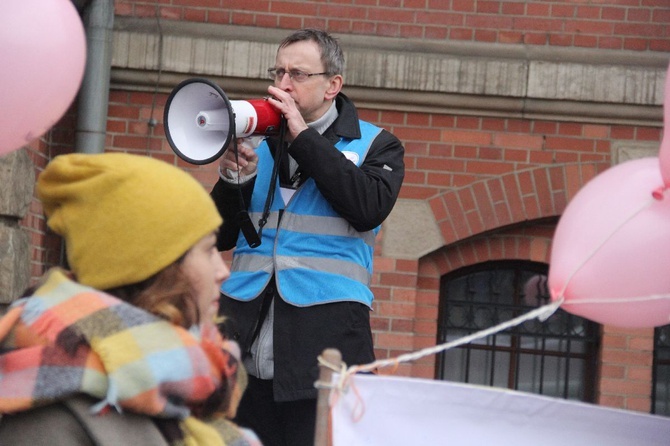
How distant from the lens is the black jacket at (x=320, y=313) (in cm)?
340

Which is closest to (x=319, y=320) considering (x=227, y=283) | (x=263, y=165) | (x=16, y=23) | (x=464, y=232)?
(x=227, y=283)

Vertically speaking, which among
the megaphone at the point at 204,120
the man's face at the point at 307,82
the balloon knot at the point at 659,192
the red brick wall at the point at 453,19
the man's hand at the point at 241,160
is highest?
the red brick wall at the point at 453,19

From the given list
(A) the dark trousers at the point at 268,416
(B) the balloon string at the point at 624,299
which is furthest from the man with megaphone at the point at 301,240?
(B) the balloon string at the point at 624,299

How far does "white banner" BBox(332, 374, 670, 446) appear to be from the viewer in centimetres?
272

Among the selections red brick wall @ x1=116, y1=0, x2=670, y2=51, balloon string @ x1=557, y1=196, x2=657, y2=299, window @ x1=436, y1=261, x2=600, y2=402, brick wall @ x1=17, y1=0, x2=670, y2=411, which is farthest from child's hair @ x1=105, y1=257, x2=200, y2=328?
window @ x1=436, y1=261, x2=600, y2=402

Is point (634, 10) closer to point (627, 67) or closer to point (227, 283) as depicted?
point (627, 67)

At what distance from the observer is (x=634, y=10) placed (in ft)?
18.4

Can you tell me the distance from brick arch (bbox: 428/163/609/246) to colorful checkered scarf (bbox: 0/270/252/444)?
342 centimetres

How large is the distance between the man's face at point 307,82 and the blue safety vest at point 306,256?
0.59 feet

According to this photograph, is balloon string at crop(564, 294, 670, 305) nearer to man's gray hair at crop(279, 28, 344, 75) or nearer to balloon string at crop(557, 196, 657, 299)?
balloon string at crop(557, 196, 657, 299)

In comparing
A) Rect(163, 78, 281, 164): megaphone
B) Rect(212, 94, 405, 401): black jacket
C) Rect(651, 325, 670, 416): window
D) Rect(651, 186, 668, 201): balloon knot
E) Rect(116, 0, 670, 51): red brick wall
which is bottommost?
Rect(651, 325, 670, 416): window

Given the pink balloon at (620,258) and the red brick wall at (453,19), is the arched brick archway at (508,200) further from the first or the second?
the pink balloon at (620,258)

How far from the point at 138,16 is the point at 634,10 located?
2.31 metres

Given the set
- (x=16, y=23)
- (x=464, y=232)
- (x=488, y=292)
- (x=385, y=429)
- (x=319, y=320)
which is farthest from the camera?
(x=488, y=292)
